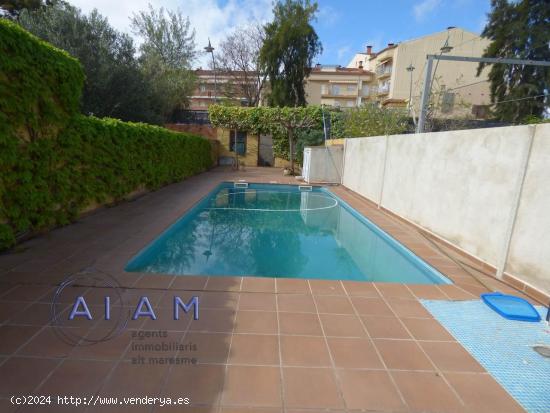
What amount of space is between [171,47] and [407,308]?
23788 mm

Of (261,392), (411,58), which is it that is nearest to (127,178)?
(261,392)

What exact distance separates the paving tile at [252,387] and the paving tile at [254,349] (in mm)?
70

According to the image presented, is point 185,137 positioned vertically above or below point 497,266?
above

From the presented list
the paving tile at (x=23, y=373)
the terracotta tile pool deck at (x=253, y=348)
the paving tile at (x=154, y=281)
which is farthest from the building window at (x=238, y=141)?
the paving tile at (x=23, y=373)

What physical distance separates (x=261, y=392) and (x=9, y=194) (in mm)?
4196

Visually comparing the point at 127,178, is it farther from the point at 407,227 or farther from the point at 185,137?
the point at 407,227

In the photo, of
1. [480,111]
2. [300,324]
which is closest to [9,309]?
[300,324]

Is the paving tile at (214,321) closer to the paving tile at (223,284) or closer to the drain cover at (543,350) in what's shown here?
the paving tile at (223,284)

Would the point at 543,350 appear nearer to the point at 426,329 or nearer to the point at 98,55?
the point at 426,329

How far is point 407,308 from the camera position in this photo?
3.09 m

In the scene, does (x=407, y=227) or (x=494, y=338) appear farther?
(x=407, y=227)

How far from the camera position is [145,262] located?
435 centimetres

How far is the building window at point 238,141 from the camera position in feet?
65.1

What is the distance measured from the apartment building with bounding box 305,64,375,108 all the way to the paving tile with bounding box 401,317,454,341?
3746 cm
